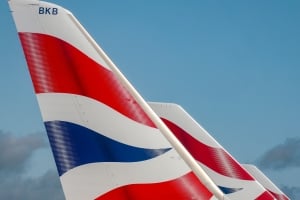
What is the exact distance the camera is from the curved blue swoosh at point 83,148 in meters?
12.2

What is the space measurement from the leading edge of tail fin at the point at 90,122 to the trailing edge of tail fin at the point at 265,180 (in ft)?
62.6

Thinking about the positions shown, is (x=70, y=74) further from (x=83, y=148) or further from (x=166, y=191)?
(x=166, y=191)

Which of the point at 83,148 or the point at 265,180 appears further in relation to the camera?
the point at 265,180

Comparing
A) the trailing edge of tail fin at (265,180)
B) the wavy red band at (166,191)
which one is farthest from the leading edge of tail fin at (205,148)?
the wavy red band at (166,191)

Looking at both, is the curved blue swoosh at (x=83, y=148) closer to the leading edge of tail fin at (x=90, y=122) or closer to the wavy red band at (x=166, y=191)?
the leading edge of tail fin at (x=90, y=122)

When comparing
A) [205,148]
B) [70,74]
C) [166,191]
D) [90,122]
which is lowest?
[166,191]

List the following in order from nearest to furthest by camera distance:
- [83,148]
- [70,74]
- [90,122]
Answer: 1. [83,148]
2. [90,122]
3. [70,74]

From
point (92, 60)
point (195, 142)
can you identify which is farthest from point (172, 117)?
point (92, 60)

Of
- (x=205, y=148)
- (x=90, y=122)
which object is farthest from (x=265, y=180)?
(x=90, y=122)

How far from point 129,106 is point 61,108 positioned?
1.21 meters

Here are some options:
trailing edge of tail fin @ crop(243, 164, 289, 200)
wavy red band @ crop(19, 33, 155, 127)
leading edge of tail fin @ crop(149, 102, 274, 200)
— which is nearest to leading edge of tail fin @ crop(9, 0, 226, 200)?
wavy red band @ crop(19, 33, 155, 127)

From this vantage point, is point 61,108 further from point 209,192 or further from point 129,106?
point 209,192

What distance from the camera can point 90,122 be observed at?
41.2 feet

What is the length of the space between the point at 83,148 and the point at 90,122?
1.61 ft
